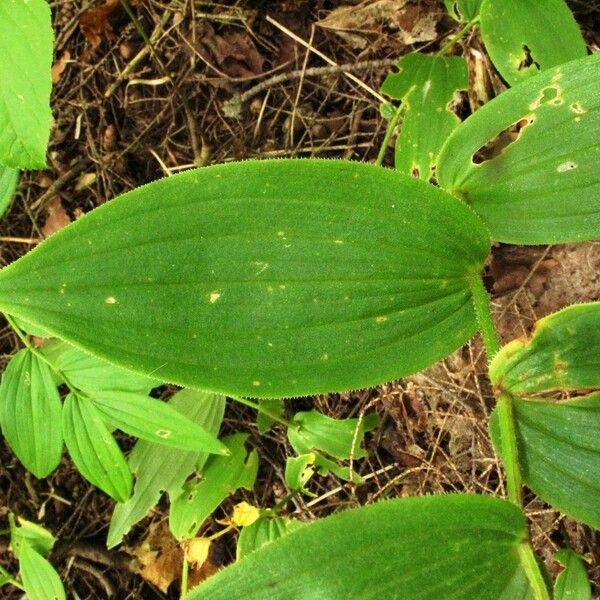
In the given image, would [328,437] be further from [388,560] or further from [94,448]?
[388,560]

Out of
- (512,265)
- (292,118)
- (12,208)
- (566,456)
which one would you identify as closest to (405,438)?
(512,265)

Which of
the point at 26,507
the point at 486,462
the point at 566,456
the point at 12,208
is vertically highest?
the point at 12,208

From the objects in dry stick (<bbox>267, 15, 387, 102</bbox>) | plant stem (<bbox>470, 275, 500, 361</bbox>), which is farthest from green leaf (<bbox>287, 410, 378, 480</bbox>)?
dry stick (<bbox>267, 15, 387, 102</bbox>)

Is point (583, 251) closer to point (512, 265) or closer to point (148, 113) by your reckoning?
point (512, 265)

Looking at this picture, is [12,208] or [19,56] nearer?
[19,56]

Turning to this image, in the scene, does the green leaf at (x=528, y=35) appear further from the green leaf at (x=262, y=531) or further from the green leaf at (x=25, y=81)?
the green leaf at (x=262, y=531)

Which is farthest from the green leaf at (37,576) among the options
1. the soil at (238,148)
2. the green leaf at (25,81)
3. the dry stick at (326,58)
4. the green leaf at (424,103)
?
the dry stick at (326,58)
